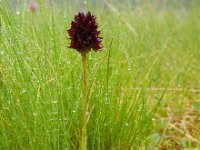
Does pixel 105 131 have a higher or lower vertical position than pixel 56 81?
lower

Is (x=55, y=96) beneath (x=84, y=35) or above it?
beneath

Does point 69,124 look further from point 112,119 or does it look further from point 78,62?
point 78,62

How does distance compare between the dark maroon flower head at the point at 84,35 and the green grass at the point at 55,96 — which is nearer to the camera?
the dark maroon flower head at the point at 84,35

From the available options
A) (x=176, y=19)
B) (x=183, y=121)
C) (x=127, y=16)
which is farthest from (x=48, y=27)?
(x=176, y=19)

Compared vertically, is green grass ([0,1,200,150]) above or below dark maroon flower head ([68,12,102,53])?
below

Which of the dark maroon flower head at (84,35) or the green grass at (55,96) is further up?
the dark maroon flower head at (84,35)

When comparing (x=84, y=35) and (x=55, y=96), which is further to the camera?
(x=55, y=96)

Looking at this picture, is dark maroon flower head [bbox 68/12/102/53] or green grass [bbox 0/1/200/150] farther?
green grass [bbox 0/1/200/150]

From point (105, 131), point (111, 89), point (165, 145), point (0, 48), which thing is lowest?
point (165, 145)
